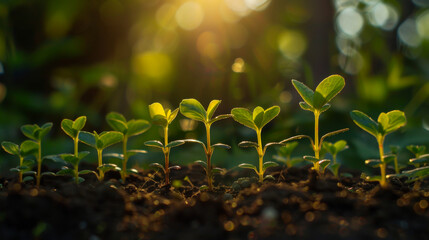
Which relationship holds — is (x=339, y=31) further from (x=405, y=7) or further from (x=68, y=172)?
(x=68, y=172)

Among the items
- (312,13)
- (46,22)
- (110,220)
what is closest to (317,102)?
(110,220)

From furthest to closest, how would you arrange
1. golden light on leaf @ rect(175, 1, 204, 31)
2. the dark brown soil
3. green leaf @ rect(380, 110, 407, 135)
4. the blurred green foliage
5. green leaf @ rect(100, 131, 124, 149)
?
golden light on leaf @ rect(175, 1, 204, 31) → the blurred green foliage → green leaf @ rect(100, 131, 124, 149) → green leaf @ rect(380, 110, 407, 135) → the dark brown soil

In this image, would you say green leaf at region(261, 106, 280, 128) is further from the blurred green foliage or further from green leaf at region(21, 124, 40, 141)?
the blurred green foliage

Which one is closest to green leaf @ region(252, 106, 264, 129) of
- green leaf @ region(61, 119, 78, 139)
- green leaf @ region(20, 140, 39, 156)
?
green leaf @ region(61, 119, 78, 139)

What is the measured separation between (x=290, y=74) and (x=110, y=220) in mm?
2409

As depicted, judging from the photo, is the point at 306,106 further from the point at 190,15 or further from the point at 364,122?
the point at 190,15

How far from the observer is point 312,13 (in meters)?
3.12

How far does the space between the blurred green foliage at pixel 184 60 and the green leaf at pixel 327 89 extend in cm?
128

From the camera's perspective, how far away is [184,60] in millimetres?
3646

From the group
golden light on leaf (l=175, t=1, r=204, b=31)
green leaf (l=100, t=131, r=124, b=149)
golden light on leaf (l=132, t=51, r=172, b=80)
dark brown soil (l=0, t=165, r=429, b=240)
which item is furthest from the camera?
golden light on leaf (l=175, t=1, r=204, b=31)

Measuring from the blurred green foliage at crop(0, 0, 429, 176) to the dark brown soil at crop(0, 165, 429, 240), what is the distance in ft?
4.55

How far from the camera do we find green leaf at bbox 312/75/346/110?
0.88 meters

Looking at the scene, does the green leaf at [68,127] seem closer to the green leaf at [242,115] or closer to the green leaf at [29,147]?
the green leaf at [29,147]

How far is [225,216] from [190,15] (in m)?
4.31
